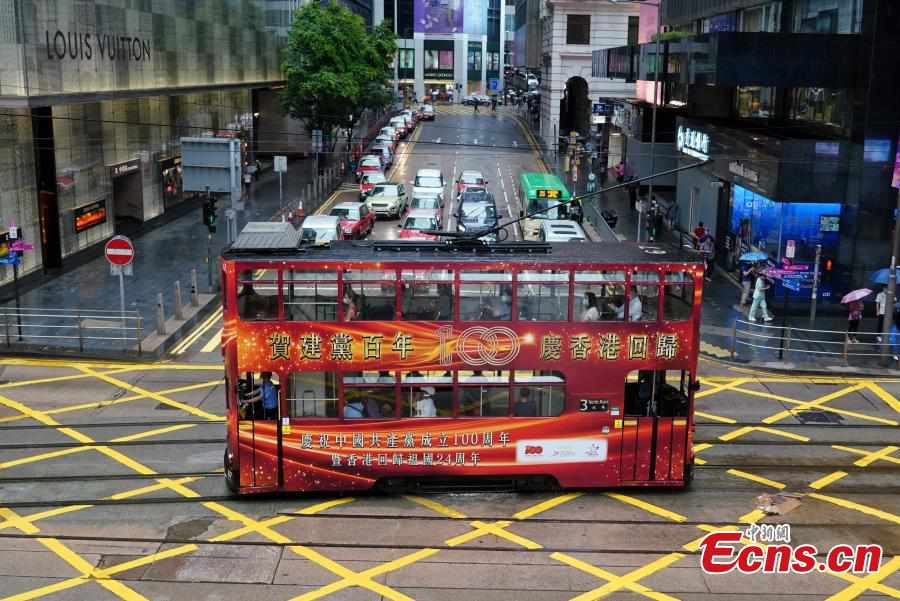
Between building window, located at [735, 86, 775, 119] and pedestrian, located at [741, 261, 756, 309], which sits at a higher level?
building window, located at [735, 86, 775, 119]

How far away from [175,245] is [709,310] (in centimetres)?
1797

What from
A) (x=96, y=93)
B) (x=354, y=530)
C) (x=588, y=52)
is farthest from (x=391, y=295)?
(x=588, y=52)

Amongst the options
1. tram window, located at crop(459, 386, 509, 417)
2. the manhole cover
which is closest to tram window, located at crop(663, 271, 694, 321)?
tram window, located at crop(459, 386, 509, 417)

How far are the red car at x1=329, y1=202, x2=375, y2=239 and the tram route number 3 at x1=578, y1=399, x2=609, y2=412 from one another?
69.4 feet

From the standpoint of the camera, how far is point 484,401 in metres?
13.0

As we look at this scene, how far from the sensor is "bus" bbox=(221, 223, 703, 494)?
1259 cm

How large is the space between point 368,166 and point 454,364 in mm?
39456

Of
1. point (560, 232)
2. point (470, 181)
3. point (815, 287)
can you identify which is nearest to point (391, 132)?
point (470, 181)

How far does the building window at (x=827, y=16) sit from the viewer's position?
84.2 feet

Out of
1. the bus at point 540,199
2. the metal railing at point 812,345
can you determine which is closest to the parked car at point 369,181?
the bus at point 540,199

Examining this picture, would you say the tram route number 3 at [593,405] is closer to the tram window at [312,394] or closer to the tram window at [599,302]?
the tram window at [599,302]

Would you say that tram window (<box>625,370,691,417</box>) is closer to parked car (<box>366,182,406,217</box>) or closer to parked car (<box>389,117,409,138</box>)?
parked car (<box>366,182,406,217</box>)

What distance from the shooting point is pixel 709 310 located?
85.0 feet

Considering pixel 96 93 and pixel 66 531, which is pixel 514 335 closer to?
pixel 66 531
